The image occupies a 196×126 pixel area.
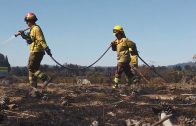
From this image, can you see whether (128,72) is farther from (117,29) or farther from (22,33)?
(22,33)

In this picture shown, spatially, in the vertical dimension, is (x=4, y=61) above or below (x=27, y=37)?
below

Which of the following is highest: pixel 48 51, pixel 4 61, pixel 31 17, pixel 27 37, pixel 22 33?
pixel 31 17

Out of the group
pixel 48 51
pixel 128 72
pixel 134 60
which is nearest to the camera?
pixel 48 51

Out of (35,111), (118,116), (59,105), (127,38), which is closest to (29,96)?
(59,105)

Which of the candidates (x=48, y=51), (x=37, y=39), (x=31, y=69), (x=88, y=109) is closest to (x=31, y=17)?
(x=37, y=39)

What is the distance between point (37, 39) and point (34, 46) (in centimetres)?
24

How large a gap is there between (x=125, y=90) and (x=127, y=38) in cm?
184

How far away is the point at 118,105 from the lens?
11.9 metres

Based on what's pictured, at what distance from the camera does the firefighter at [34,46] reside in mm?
13926

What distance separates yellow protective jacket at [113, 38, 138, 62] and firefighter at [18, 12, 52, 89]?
2642 mm

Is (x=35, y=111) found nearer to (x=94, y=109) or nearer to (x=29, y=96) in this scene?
(x=94, y=109)

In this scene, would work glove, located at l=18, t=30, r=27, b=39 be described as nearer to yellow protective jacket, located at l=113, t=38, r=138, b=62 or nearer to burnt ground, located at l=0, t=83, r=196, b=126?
burnt ground, located at l=0, t=83, r=196, b=126

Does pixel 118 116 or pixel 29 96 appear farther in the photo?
pixel 29 96

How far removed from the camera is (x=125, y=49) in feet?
51.1
